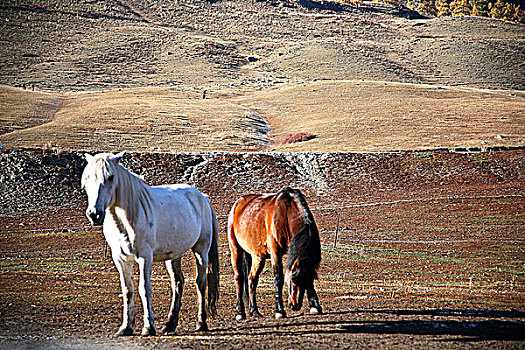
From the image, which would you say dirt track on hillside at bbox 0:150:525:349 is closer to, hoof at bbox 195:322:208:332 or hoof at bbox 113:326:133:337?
hoof at bbox 195:322:208:332

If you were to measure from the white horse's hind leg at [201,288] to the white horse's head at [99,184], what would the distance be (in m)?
2.50

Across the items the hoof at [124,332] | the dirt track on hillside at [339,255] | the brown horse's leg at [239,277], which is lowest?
the dirt track on hillside at [339,255]

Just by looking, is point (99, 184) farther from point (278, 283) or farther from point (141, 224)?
point (278, 283)

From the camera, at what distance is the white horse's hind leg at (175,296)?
828 cm

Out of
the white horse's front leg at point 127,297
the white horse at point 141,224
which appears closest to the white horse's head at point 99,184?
the white horse at point 141,224

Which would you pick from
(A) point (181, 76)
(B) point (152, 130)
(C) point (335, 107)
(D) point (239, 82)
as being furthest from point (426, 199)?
(A) point (181, 76)

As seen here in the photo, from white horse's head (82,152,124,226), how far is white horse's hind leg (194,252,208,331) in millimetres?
2496

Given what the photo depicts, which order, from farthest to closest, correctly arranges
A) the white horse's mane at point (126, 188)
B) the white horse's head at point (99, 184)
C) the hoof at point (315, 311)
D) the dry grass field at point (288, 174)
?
the hoof at point (315, 311) < the dry grass field at point (288, 174) < the white horse's mane at point (126, 188) < the white horse's head at point (99, 184)

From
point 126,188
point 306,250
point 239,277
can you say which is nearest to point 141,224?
point 126,188

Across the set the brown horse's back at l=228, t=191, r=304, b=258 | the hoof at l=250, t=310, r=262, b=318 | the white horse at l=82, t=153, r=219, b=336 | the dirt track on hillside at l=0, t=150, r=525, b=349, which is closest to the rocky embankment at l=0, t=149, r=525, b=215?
the dirt track on hillside at l=0, t=150, r=525, b=349

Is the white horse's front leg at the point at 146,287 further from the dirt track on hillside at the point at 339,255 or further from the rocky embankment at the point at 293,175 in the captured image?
the rocky embankment at the point at 293,175

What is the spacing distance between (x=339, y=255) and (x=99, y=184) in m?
13.0

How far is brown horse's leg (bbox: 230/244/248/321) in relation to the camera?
9.80 meters

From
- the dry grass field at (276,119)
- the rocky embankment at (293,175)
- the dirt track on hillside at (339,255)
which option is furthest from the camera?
the dry grass field at (276,119)
